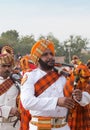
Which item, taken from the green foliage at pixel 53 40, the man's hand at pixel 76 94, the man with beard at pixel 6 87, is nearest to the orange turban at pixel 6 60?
the man with beard at pixel 6 87

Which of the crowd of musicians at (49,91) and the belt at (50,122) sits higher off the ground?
the crowd of musicians at (49,91)

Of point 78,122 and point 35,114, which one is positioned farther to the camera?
point 78,122

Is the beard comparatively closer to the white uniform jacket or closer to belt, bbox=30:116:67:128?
belt, bbox=30:116:67:128

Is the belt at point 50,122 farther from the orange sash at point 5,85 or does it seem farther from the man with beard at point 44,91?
the orange sash at point 5,85

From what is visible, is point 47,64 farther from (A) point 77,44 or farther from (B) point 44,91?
(A) point 77,44

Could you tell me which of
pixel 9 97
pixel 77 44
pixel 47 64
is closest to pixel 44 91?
pixel 47 64

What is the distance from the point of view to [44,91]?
199 inches

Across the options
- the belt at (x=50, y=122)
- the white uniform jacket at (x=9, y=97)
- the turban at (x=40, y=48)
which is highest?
the turban at (x=40, y=48)

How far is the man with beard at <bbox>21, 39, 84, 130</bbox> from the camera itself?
491cm

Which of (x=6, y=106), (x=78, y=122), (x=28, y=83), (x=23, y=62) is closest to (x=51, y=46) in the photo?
(x=28, y=83)

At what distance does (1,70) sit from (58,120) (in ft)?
5.78

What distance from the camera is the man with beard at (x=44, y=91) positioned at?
491 cm

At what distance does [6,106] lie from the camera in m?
5.97

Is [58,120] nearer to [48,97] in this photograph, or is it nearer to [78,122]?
[48,97]
